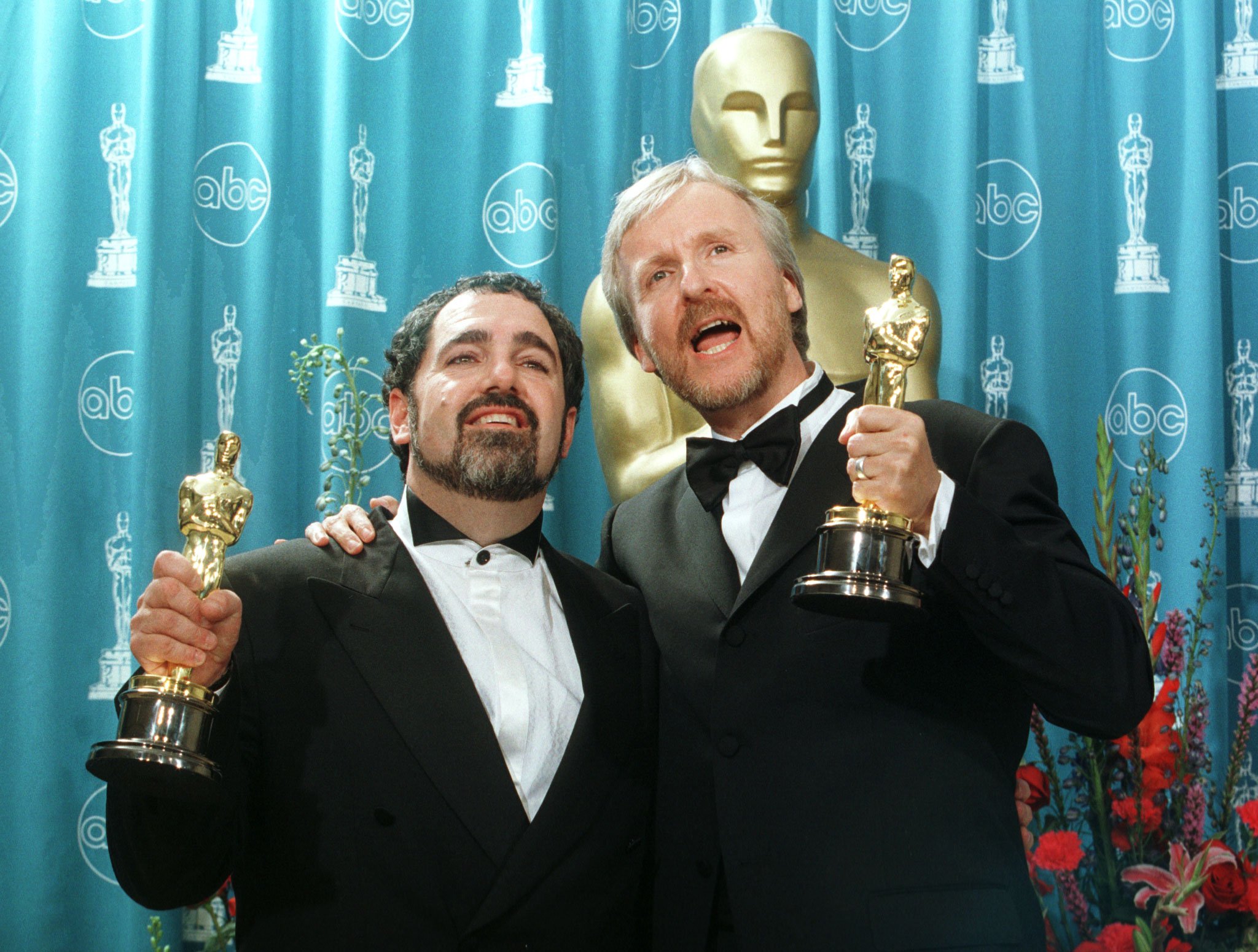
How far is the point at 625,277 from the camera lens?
2012 mm

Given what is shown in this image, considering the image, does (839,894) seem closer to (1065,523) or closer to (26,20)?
(1065,523)

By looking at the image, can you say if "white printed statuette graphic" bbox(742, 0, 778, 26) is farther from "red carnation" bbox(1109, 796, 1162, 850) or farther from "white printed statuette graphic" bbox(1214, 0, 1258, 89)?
"red carnation" bbox(1109, 796, 1162, 850)

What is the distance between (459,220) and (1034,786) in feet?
6.94

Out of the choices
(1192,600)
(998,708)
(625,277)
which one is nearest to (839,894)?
(998,708)

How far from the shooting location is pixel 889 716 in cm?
154

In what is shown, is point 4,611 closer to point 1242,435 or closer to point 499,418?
point 499,418

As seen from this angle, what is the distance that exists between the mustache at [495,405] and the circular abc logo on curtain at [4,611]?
6.09 ft

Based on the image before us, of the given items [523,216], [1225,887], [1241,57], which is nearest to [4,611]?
[523,216]

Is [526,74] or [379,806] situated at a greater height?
[526,74]

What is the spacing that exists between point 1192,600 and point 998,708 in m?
1.73

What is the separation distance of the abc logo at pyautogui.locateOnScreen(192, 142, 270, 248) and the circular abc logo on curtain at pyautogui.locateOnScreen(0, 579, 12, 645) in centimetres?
106

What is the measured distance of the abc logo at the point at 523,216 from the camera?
323 centimetres

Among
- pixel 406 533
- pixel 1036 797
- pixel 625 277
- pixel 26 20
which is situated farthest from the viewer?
pixel 26 20

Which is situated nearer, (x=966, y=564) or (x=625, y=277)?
(x=966, y=564)
